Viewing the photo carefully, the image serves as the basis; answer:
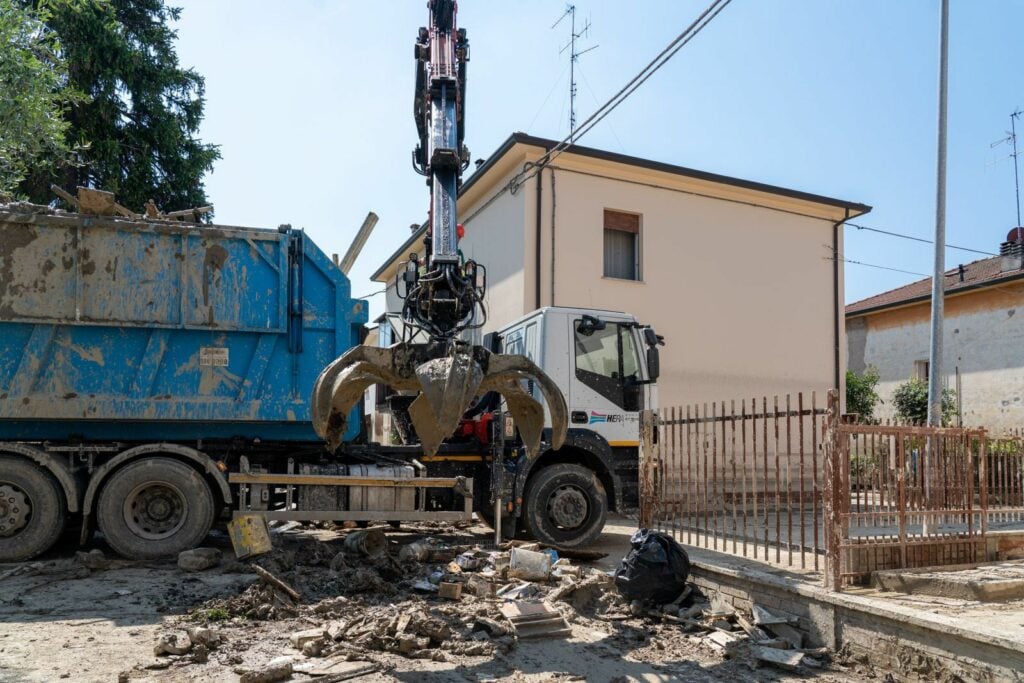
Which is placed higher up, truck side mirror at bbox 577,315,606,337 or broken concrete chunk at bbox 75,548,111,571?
truck side mirror at bbox 577,315,606,337

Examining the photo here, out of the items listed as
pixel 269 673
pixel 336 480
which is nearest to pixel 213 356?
pixel 336 480

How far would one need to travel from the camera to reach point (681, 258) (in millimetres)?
14617

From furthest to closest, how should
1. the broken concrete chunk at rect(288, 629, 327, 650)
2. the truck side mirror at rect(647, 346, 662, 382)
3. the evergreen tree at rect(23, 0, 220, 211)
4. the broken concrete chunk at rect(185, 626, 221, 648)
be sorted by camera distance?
the evergreen tree at rect(23, 0, 220, 211), the truck side mirror at rect(647, 346, 662, 382), the broken concrete chunk at rect(288, 629, 327, 650), the broken concrete chunk at rect(185, 626, 221, 648)

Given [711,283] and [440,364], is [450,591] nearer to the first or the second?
[440,364]

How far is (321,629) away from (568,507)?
4101 mm

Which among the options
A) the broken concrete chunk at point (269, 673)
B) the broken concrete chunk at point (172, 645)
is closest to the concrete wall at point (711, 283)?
the broken concrete chunk at point (172, 645)

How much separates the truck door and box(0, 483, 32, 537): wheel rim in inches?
230

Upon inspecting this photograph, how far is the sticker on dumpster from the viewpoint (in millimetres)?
7988

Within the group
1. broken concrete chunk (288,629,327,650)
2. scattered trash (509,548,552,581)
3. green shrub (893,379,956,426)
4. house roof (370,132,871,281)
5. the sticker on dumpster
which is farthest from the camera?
green shrub (893,379,956,426)

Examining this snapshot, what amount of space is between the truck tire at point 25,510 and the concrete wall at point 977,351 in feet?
61.6

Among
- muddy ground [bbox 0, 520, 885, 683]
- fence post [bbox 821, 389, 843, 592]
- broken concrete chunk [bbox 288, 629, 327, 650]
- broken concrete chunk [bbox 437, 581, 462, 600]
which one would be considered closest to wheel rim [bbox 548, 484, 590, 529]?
muddy ground [bbox 0, 520, 885, 683]

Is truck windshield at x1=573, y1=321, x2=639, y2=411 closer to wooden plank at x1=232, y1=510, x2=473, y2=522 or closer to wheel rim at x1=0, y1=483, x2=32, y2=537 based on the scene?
wooden plank at x1=232, y1=510, x2=473, y2=522

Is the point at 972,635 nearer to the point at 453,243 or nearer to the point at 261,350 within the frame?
the point at 453,243

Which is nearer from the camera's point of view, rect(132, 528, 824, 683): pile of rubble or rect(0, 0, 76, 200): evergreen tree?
rect(132, 528, 824, 683): pile of rubble
